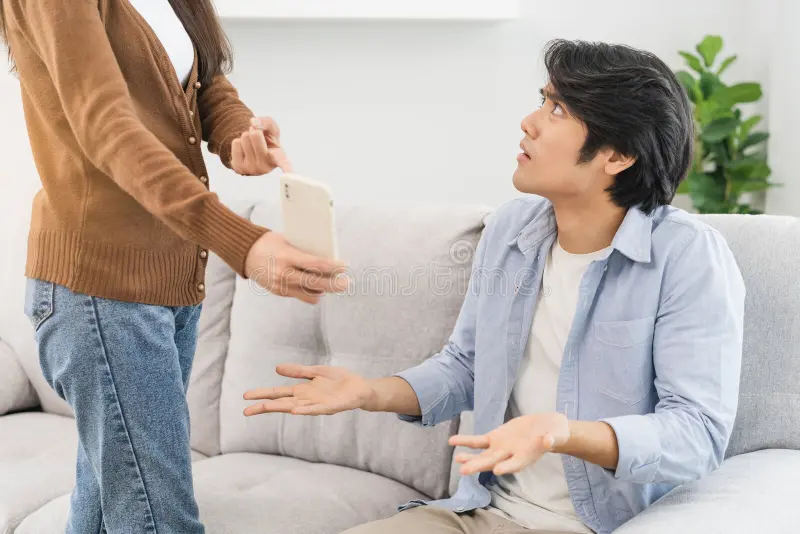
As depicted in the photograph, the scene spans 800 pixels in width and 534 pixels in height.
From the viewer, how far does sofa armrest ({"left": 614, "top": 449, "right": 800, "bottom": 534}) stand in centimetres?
111

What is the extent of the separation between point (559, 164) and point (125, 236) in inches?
26.8

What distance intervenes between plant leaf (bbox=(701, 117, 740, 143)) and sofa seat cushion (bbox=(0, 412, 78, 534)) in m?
1.98

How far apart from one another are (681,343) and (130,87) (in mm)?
849

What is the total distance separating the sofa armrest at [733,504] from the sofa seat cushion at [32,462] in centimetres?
120

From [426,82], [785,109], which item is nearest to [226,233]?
[426,82]

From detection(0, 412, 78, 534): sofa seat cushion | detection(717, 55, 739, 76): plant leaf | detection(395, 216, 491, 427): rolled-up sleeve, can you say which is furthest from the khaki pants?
detection(717, 55, 739, 76): plant leaf

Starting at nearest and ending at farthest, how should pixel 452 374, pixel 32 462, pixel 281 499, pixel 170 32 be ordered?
pixel 170 32
pixel 452 374
pixel 281 499
pixel 32 462

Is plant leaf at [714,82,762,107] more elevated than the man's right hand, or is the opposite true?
plant leaf at [714,82,762,107]

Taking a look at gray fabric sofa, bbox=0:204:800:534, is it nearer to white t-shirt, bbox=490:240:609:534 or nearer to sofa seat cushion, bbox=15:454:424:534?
sofa seat cushion, bbox=15:454:424:534

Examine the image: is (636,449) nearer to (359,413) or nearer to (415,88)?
(359,413)

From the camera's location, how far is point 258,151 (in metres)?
1.27

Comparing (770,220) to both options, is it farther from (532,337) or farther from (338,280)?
(338,280)

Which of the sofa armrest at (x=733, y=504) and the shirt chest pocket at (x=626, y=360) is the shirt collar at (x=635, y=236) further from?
the sofa armrest at (x=733, y=504)

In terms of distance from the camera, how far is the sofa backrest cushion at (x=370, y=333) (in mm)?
1767
